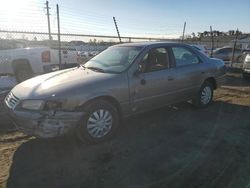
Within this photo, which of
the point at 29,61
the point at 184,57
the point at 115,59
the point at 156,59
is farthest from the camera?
the point at 29,61

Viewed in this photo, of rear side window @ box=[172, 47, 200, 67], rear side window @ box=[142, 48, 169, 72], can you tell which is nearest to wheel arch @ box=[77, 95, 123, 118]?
rear side window @ box=[142, 48, 169, 72]

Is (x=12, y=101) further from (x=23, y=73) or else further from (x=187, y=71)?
(x=23, y=73)

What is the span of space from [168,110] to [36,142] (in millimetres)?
3208

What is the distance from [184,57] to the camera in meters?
6.39

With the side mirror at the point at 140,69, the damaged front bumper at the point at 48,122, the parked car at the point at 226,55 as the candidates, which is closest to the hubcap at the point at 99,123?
the damaged front bumper at the point at 48,122

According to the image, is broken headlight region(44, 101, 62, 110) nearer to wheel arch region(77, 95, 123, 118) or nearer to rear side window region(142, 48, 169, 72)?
wheel arch region(77, 95, 123, 118)

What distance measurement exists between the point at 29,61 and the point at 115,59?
616cm

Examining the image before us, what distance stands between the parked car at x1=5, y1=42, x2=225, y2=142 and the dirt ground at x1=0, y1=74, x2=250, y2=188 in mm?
369

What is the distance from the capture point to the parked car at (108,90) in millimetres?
4277

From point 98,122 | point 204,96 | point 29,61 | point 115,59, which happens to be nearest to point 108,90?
point 98,122

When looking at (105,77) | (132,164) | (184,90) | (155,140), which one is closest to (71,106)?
(105,77)

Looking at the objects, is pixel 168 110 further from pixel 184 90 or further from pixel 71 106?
pixel 71 106

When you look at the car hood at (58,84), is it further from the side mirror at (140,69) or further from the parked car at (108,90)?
the side mirror at (140,69)

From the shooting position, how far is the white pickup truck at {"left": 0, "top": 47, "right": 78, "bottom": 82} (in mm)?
10430
